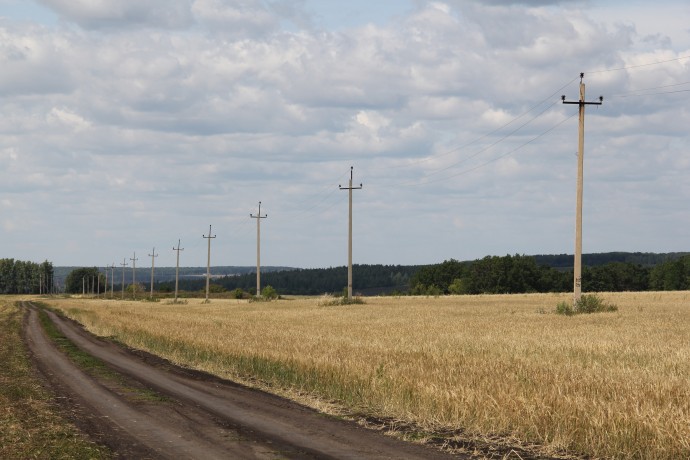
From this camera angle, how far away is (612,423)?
489 inches

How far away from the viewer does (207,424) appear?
1510 cm

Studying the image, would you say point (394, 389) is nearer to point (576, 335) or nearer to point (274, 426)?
point (274, 426)

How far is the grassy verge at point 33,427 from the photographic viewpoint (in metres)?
12.5

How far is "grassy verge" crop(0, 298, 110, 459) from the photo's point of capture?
1249 centimetres

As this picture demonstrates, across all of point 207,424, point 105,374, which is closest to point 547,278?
point 105,374

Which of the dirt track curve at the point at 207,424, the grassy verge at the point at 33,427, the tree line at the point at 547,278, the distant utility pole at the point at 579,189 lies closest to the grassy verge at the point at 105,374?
the dirt track curve at the point at 207,424

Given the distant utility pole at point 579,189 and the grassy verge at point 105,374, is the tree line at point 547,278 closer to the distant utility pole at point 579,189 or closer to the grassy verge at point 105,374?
the distant utility pole at point 579,189

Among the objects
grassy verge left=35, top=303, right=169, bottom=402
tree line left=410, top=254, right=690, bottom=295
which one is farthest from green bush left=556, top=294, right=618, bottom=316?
tree line left=410, top=254, right=690, bottom=295

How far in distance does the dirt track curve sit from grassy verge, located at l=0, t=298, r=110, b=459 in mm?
372

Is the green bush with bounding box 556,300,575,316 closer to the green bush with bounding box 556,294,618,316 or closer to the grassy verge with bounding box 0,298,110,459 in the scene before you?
the green bush with bounding box 556,294,618,316

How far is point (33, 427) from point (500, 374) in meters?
9.48

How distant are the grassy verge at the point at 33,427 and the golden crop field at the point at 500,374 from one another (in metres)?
5.42

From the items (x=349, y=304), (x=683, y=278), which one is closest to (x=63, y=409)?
(x=349, y=304)

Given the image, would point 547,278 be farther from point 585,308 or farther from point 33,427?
point 33,427
